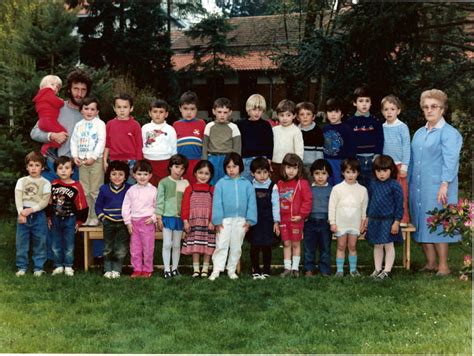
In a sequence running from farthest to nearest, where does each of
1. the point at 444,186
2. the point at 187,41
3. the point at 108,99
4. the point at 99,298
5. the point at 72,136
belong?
the point at 187,41
the point at 108,99
the point at 72,136
the point at 444,186
the point at 99,298

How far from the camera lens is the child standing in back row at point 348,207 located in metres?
6.90

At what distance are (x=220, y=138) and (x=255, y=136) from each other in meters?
0.39

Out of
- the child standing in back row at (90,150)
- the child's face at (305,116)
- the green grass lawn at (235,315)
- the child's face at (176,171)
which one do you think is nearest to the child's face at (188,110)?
the child's face at (176,171)

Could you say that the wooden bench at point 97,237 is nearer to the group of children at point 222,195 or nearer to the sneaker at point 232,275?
the group of children at point 222,195

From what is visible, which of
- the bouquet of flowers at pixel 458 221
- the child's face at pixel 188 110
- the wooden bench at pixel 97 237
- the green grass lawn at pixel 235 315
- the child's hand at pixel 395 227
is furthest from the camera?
the child's face at pixel 188 110

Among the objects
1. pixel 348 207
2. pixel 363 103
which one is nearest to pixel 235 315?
pixel 348 207

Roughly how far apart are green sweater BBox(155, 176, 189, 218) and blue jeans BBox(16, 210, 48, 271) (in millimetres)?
1259

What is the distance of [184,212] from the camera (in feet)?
22.9

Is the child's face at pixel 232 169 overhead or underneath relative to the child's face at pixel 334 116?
underneath

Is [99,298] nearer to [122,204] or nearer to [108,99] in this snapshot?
[122,204]

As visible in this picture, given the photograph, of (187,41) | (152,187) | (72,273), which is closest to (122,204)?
(152,187)

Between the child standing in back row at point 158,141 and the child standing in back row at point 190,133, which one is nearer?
the child standing in back row at point 158,141

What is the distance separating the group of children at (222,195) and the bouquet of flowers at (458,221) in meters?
0.42

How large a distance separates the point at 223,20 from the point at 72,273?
1338 centimetres
